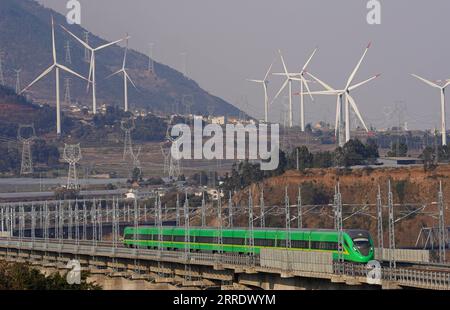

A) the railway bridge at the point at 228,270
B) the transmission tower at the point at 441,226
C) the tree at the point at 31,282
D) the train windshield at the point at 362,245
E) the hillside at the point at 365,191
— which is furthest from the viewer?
the hillside at the point at 365,191

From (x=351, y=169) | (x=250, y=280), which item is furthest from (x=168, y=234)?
(x=351, y=169)

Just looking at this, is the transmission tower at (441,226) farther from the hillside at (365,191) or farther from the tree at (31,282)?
the hillside at (365,191)

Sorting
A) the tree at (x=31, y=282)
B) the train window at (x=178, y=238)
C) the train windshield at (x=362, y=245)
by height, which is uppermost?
the train windshield at (x=362, y=245)

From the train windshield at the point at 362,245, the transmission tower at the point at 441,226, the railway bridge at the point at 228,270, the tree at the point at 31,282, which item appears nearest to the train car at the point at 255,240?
the train windshield at the point at 362,245

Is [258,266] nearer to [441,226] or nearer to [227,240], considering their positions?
[441,226]

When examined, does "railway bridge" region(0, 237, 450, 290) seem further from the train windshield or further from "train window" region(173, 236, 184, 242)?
"train window" region(173, 236, 184, 242)

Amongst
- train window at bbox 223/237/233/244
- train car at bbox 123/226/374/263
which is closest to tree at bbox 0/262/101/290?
train car at bbox 123/226/374/263

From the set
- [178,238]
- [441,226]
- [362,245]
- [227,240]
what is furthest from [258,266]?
[178,238]
